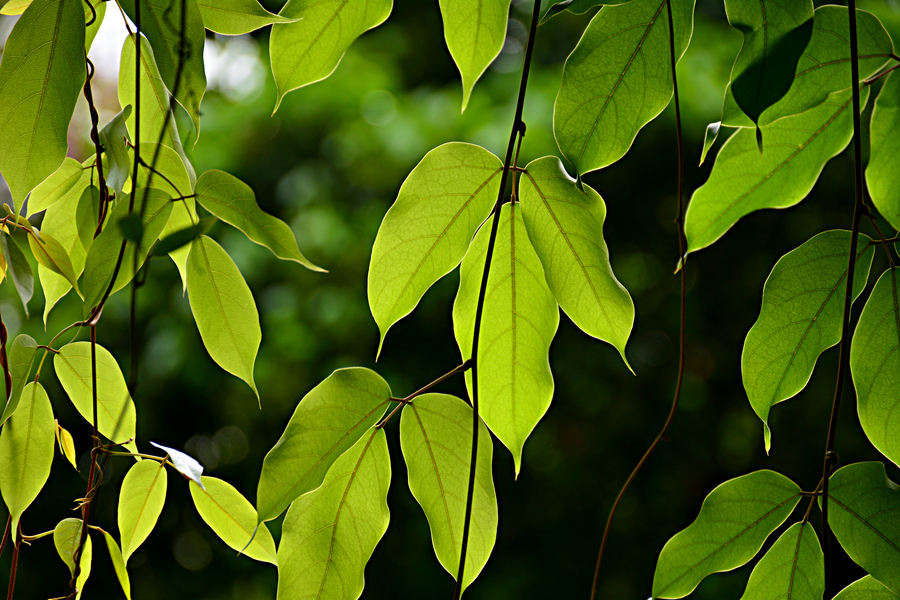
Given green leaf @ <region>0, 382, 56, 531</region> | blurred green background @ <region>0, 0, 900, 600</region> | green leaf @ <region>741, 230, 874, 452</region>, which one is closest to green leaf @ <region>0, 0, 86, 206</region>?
green leaf @ <region>0, 382, 56, 531</region>

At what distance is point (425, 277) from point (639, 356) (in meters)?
1.37

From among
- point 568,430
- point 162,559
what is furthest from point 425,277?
point 162,559

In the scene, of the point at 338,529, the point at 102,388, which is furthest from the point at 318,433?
the point at 102,388

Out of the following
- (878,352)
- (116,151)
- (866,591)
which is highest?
(116,151)

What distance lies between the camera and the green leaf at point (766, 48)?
278 mm

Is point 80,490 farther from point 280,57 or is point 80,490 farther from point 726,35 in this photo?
point 726,35

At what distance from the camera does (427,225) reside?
1.13 ft

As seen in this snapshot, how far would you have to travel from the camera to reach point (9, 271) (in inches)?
13.7

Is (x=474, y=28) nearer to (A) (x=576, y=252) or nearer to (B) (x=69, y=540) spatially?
(A) (x=576, y=252)

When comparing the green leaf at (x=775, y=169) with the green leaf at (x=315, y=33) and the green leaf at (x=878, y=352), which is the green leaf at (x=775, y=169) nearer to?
the green leaf at (x=878, y=352)

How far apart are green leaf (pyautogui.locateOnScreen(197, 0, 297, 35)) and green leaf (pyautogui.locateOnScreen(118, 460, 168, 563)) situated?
0.25 m

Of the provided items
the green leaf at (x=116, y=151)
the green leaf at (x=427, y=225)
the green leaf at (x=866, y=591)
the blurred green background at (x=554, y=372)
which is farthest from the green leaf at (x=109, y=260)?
the blurred green background at (x=554, y=372)

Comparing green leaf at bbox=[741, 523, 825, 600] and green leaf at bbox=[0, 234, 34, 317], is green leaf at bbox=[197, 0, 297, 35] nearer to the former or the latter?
green leaf at bbox=[0, 234, 34, 317]

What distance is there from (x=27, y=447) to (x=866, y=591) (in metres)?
0.45
